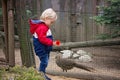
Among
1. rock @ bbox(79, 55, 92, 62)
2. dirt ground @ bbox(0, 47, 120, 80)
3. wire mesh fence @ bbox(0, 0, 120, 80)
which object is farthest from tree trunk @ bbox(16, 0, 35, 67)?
rock @ bbox(79, 55, 92, 62)

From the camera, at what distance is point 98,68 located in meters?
7.27

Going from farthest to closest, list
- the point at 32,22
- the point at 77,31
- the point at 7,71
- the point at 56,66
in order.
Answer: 1. the point at 77,31
2. the point at 56,66
3. the point at 32,22
4. the point at 7,71

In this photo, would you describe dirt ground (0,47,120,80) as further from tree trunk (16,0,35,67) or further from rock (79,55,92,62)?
tree trunk (16,0,35,67)

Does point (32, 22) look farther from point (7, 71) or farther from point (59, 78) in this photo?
point (59, 78)

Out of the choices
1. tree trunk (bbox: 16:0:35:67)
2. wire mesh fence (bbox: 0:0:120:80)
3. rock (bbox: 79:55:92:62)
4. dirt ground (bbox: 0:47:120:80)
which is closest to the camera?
tree trunk (bbox: 16:0:35:67)

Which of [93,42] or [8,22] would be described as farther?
[93,42]

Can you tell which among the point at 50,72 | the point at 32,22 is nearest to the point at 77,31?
the point at 50,72

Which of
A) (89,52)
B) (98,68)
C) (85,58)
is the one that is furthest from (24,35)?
(85,58)

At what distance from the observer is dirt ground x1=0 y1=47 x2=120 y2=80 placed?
639 centimetres

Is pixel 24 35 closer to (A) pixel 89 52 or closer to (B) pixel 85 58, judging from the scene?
(A) pixel 89 52

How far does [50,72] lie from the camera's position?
6.66 metres

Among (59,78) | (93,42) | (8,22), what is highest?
(8,22)

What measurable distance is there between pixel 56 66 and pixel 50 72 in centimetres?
63

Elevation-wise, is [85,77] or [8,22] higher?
[8,22]
